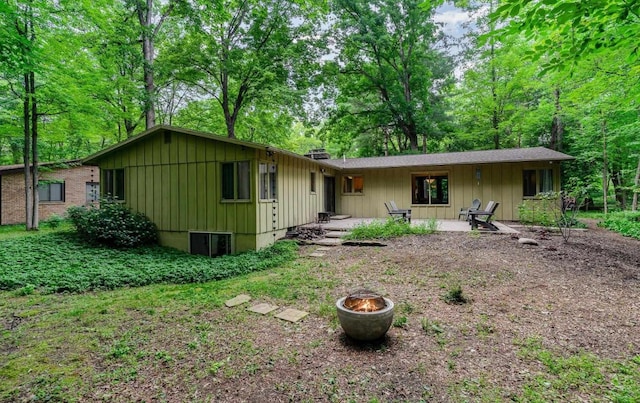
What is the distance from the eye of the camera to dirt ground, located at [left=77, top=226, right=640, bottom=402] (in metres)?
2.36

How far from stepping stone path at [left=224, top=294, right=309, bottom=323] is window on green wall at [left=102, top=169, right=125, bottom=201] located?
7430 mm

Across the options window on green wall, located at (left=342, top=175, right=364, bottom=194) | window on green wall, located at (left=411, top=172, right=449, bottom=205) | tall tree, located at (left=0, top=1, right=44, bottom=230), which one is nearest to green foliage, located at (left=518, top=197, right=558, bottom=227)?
window on green wall, located at (left=411, top=172, right=449, bottom=205)

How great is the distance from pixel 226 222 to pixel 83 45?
366 inches

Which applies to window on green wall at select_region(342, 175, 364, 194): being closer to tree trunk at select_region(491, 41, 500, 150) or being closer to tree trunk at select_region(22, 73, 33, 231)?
tree trunk at select_region(491, 41, 500, 150)

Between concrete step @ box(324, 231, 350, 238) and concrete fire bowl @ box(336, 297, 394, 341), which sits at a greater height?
concrete step @ box(324, 231, 350, 238)

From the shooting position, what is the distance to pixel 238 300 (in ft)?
14.5

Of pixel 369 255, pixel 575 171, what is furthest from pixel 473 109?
pixel 369 255

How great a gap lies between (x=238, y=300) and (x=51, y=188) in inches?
587

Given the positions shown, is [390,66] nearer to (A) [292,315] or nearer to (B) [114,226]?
(B) [114,226]

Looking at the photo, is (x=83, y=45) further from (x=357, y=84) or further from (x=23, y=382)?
(x=357, y=84)

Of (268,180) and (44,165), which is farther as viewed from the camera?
(44,165)

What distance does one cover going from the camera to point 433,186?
527 inches

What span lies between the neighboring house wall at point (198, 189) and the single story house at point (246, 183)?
0.03 meters

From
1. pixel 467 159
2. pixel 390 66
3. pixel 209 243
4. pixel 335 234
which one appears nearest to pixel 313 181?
pixel 335 234
